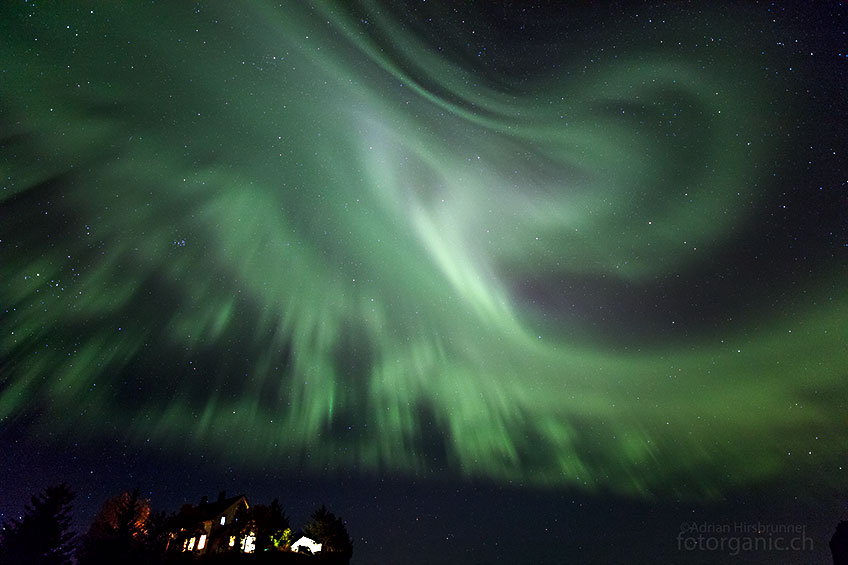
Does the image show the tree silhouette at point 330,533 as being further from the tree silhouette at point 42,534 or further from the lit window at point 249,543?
the tree silhouette at point 42,534

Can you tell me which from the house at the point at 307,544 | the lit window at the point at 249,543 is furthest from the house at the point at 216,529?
the house at the point at 307,544

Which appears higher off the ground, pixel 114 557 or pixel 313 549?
pixel 313 549

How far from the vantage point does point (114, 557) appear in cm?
2806

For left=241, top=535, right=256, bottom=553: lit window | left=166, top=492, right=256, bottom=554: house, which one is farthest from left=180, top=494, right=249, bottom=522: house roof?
left=241, top=535, right=256, bottom=553: lit window

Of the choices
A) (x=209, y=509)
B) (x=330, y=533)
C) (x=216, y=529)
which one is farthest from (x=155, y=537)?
(x=209, y=509)

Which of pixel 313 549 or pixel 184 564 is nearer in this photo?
pixel 184 564

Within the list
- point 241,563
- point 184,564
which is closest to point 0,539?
point 184,564

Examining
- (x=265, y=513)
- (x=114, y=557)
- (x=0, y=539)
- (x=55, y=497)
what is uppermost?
(x=265, y=513)

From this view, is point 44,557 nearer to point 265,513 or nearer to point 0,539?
point 0,539

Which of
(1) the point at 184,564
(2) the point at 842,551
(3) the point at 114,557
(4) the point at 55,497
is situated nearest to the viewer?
(3) the point at 114,557

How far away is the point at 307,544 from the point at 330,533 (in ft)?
17.2

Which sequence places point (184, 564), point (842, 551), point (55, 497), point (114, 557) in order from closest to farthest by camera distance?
point (114, 557) → point (55, 497) → point (184, 564) → point (842, 551)

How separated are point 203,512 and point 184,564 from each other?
85.7 feet

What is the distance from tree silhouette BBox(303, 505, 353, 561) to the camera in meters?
49.6
